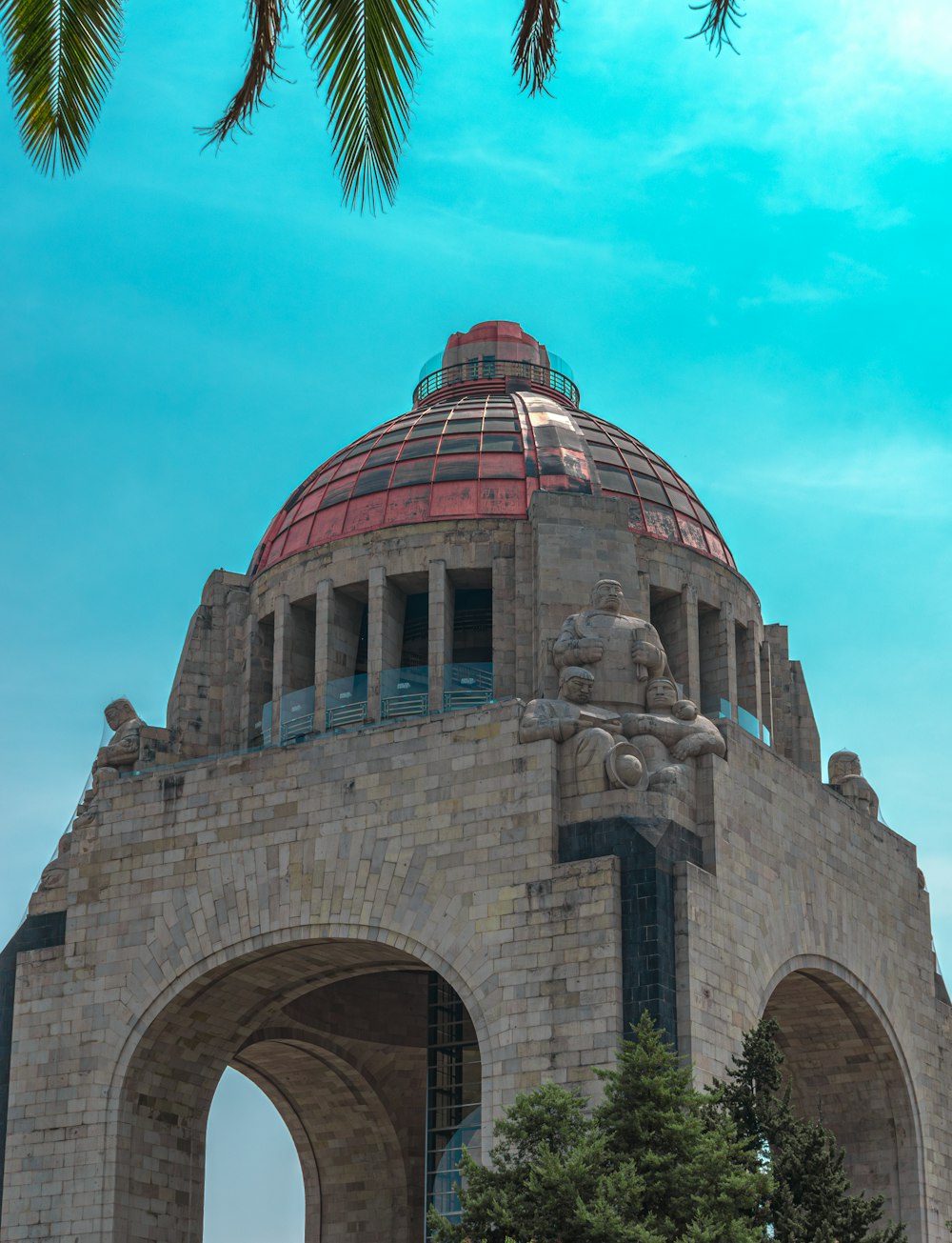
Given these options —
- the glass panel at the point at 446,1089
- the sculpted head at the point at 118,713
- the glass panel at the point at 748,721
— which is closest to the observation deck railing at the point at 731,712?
the glass panel at the point at 748,721

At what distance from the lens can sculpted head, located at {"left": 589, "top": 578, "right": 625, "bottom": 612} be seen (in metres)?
31.6

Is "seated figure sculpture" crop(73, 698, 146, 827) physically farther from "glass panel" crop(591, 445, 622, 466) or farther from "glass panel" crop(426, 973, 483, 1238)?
"glass panel" crop(591, 445, 622, 466)

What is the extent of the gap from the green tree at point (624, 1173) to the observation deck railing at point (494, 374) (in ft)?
65.7

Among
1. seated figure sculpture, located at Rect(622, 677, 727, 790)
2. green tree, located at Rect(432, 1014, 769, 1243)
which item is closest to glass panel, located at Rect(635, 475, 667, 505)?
seated figure sculpture, located at Rect(622, 677, 727, 790)

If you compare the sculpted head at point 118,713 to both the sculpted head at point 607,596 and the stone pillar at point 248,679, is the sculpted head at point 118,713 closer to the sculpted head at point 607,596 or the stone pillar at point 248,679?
the stone pillar at point 248,679

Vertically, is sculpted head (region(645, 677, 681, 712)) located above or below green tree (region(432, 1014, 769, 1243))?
above

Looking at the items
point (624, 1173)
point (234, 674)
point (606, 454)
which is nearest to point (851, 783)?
point (606, 454)

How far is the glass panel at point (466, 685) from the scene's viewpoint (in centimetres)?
3312

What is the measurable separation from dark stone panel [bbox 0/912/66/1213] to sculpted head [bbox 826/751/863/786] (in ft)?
49.7

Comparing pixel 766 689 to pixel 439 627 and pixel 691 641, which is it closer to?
pixel 691 641

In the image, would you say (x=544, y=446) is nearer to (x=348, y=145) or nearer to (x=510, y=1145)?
(x=510, y=1145)

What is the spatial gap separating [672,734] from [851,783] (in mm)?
8607

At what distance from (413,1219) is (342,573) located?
498 inches

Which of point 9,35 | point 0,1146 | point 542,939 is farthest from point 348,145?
point 0,1146
